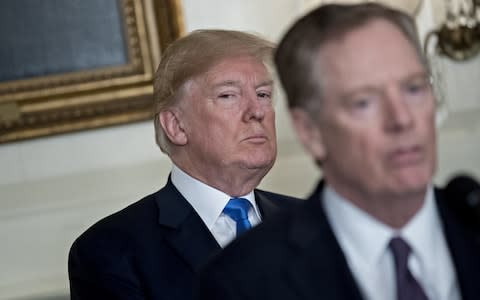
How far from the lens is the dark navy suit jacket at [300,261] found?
2.26m

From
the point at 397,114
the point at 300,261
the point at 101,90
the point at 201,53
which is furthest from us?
the point at 101,90

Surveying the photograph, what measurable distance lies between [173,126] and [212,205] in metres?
0.37

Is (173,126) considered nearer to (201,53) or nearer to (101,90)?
(201,53)

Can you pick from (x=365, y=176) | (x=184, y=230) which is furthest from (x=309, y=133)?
(x=184, y=230)

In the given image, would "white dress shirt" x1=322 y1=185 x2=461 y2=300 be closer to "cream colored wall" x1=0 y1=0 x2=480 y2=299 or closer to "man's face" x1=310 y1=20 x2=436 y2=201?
"man's face" x1=310 y1=20 x2=436 y2=201

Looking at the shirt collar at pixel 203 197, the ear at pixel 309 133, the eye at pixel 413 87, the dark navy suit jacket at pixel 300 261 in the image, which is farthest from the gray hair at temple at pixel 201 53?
the eye at pixel 413 87

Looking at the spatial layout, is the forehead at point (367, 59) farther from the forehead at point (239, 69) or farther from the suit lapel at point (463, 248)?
the forehead at point (239, 69)

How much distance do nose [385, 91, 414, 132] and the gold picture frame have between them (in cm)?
404

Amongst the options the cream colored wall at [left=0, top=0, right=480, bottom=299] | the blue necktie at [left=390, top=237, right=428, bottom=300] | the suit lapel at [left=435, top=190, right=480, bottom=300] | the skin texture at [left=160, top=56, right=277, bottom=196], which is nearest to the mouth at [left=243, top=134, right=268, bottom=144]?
the skin texture at [left=160, top=56, right=277, bottom=196]

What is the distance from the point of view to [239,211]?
3.89 meters

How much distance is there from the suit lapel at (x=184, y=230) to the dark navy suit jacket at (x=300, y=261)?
4.22ft

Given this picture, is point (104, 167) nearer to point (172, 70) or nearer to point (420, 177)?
point (172, 70)

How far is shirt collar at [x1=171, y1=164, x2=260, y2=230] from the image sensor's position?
12.6 ft

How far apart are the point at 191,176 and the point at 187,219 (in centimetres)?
18
